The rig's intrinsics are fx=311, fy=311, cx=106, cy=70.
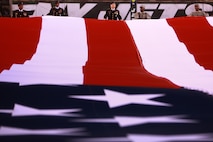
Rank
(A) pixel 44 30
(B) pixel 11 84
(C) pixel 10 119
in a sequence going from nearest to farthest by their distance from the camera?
(C) pixel 10 119 → (B) pixel 11 84 → (A) pixel 44 30

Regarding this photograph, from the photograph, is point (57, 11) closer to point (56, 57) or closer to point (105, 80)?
point (56, 57)

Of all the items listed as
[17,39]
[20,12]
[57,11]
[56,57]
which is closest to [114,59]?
[56,57]

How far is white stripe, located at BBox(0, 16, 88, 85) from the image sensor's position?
155cm

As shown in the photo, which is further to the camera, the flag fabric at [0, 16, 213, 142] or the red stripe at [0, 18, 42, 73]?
the red stripe at [0, 18, 42, 73]

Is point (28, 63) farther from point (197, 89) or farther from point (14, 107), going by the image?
point (197, 89)

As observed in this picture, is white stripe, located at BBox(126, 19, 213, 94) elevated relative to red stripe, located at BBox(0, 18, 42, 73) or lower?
lower

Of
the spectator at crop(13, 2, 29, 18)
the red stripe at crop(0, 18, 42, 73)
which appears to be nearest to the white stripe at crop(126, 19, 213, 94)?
the red stripe at crop(0, 18, 42, 73)

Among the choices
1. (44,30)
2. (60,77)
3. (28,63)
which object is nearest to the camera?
(60,77)

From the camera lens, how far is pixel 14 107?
1.19 meters

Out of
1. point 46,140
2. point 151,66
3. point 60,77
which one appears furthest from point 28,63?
point 46,140

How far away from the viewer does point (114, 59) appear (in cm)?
189

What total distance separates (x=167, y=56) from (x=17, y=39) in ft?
3.28

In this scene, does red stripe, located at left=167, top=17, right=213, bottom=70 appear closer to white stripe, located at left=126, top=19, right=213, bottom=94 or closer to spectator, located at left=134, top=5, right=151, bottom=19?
white stripe, located at left=126, top=19, right=213, bottom=94

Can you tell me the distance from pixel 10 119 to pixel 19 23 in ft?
4.54
